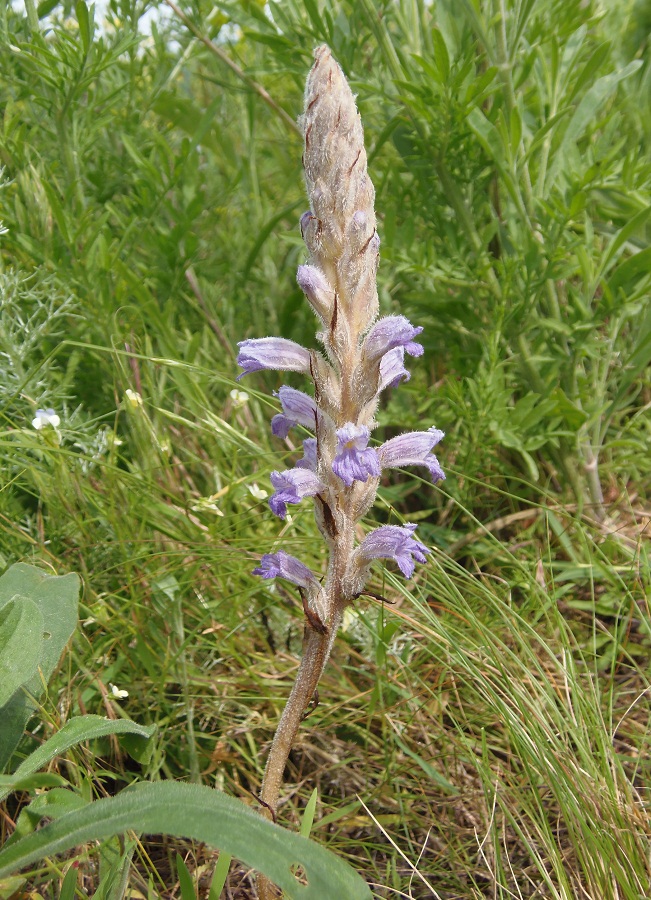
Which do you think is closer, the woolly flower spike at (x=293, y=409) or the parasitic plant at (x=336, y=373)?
the parasitic plant at (x=336, y=373)

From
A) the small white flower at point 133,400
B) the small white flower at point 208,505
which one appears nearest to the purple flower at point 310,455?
the small white flower at point 208,505

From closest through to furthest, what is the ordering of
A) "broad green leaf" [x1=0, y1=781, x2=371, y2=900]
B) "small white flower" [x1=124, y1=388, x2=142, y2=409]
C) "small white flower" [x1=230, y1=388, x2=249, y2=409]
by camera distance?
"broad green leaf" [x1=0, y1=781, x2=371, y2=900] → "small white flower" [x1=124, y1=388, x2=142, y2=409] → "small white flower" [x1=230, y1=388, x2=249, y2=409]

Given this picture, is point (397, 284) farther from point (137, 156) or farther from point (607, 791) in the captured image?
point (607, 791)

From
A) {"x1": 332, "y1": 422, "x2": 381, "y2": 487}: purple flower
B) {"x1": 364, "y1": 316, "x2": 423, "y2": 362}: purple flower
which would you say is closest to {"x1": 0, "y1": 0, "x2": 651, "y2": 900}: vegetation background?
{"x1": 332, "y1": 422, "x2": 381, "y2": 487}: purple flower

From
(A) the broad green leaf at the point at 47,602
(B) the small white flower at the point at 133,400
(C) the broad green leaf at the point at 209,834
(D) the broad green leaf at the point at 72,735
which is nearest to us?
(C) the broad green leaf at the point at 209,834

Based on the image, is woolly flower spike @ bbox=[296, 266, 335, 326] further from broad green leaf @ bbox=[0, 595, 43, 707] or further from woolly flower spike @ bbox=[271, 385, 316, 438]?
broad green leaf @ bbox=[0, 595, 43, 707]

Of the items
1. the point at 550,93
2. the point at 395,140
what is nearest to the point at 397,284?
the point at 395,140

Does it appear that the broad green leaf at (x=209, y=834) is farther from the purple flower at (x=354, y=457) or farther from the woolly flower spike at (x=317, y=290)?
the woolly flower spike at (x=317, y=290)

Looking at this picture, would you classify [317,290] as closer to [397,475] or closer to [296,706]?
[296,706]
